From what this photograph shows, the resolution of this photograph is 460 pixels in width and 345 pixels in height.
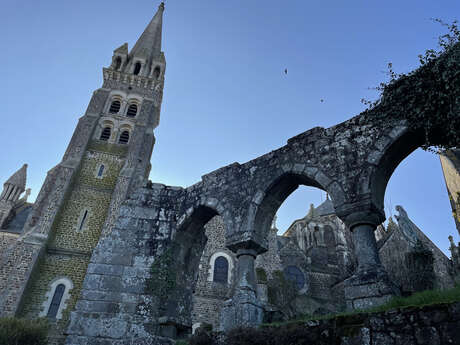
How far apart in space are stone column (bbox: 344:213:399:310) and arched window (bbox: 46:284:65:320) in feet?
47.2

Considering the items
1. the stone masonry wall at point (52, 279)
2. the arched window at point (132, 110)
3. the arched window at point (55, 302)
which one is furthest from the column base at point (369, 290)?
the arched window at point (132, 110)

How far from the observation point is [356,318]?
3004mm

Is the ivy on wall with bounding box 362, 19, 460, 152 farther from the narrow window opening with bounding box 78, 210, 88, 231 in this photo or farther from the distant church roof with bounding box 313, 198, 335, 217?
the distant church roof with bounding box 313, 198, 335, 217

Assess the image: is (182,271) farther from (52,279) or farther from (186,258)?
(52,279)

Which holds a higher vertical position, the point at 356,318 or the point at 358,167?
the point at 358,167

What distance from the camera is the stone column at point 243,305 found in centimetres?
451

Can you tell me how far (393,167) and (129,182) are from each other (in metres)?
15.6

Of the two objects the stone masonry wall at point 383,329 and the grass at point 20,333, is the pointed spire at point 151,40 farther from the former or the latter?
the stone masonry wall at point 383,329

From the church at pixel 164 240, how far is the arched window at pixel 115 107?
145 mm

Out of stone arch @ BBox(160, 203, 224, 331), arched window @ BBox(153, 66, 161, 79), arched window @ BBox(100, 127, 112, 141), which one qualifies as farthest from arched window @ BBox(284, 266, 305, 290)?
arched window @ BBox(153, 66, 161, 79)

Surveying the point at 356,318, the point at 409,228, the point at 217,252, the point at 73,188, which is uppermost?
the point at 409,228

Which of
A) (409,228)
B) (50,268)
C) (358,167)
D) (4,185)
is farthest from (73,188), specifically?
(409,228)

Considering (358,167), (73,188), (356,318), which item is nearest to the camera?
(356,318)

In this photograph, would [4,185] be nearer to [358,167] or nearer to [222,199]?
[222,199]
